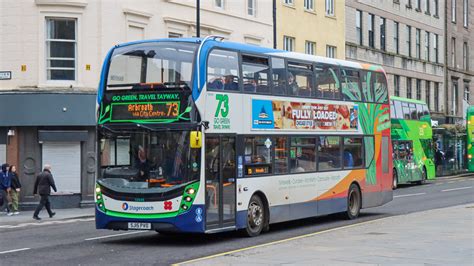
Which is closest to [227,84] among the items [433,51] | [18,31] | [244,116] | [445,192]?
[244,116]

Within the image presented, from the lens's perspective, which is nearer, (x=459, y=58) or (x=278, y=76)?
(x=278, y=76)

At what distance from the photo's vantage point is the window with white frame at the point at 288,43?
141ft

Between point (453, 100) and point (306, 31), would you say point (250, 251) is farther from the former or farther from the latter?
point (453, 100)

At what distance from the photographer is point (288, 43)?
143 ft

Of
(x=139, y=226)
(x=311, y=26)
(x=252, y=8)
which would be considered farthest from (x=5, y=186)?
(x=311, y=26)

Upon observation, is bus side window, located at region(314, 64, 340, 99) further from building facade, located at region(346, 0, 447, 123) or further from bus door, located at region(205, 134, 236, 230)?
building facade, located at region(346, 0, 447, 123)

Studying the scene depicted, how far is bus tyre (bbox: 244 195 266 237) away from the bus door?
729mm

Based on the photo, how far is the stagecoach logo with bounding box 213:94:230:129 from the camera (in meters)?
16.5

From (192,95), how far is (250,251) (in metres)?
3.23

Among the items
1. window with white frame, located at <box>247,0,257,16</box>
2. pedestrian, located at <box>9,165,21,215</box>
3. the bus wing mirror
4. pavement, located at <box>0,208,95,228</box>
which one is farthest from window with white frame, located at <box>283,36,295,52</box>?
the bus wing mirror

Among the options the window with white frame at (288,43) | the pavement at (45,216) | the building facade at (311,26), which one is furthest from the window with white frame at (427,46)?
the pavement at (45,216)

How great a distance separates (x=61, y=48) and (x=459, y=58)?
145ft

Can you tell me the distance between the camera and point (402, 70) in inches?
2234

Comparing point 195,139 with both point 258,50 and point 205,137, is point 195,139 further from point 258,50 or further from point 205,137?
point 258,50
